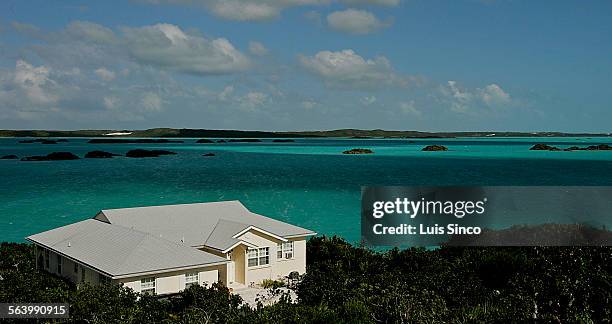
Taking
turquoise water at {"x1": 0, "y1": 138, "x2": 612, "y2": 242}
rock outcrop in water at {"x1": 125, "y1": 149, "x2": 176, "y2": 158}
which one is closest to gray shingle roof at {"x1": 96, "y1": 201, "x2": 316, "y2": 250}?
turquoise water at {"x1": 0, "y1": 138, "x2": 612, "y2": 242}

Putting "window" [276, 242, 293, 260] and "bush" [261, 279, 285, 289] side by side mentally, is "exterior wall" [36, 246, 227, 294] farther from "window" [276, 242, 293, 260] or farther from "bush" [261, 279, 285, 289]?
"window" [276, 242, 293, 260]

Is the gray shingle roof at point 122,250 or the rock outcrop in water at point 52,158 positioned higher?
the rock outcrop in water at point 52,158

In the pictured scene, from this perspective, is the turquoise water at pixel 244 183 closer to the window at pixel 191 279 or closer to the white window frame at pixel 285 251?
the white window frame at pixel 285 251

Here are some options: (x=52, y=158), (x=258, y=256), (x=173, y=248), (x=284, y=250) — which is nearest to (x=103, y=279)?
(x=173, y=248)

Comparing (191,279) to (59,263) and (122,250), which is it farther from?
(59,263)

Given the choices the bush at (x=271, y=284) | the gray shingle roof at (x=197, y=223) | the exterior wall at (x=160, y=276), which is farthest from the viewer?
the gray shingle roof at (x=197, y=223)

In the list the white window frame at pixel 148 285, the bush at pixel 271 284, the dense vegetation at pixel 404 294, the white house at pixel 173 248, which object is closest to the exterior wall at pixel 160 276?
the white house at pixel 173 248

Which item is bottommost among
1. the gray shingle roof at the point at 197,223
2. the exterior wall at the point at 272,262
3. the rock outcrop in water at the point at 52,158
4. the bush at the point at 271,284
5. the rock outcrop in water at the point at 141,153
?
the bush at the point at 271,284
